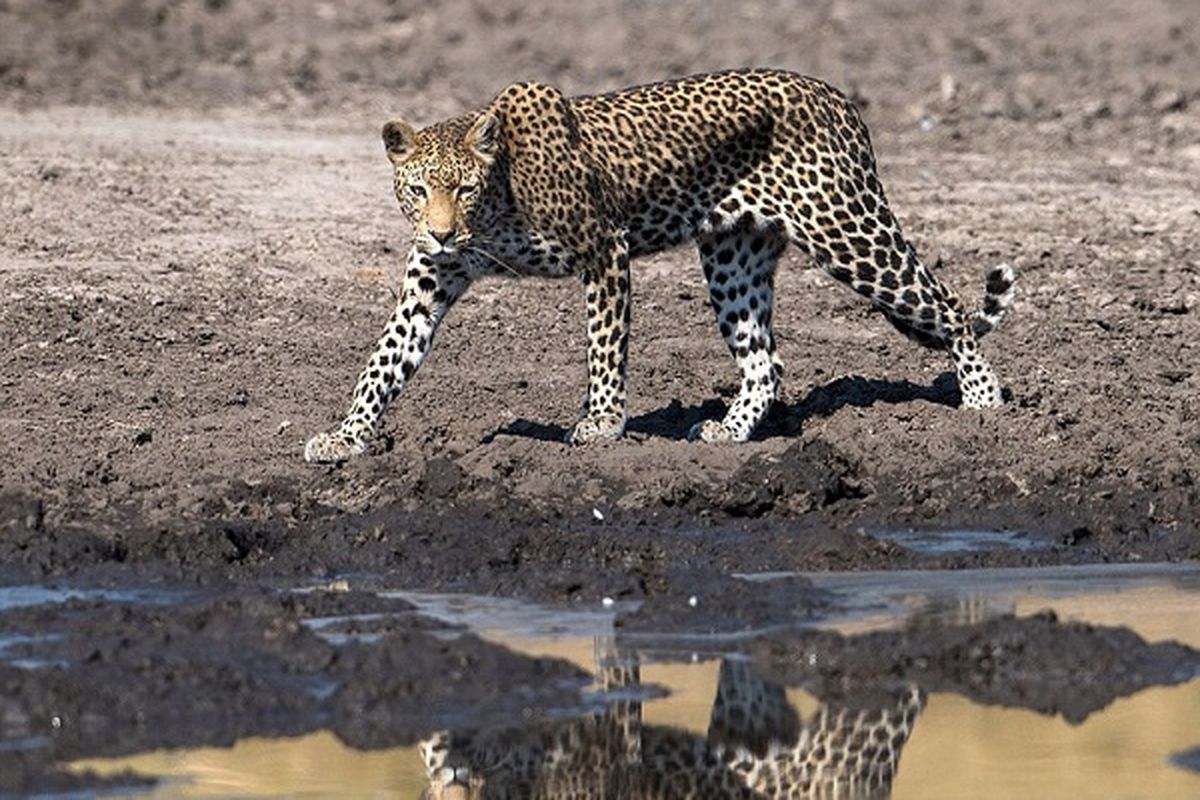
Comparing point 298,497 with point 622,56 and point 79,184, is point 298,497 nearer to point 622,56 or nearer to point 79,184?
point 79,184

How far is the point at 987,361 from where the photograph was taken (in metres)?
13.0

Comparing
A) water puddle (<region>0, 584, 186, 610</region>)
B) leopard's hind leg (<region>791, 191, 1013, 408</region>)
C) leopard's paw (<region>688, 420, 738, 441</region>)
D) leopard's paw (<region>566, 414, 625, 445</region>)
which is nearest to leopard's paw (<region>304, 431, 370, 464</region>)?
leopard's paw (<region>566, 414, 625, 445</region>)

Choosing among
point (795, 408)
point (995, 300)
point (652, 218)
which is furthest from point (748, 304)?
point (995, 300)

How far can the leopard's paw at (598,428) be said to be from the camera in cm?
1203

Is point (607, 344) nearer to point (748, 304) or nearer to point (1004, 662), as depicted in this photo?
point (748, 304)

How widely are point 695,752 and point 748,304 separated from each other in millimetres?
4301

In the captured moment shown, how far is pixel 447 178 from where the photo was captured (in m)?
11.5

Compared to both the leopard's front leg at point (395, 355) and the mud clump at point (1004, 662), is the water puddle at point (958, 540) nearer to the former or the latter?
the mud clump at point (1004, 662)

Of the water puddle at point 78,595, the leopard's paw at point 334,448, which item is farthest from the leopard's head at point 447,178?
the water puddle at point 78,595

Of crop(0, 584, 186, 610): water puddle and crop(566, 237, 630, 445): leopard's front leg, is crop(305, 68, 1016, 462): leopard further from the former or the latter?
crop(0, 584, 186, 610): water puddle

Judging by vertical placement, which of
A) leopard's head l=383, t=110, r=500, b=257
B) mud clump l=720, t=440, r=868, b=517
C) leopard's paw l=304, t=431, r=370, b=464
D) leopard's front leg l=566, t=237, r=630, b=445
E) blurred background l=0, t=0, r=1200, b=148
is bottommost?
mud clump l=720, t=440, r=868, b=517

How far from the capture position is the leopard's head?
37.5ft

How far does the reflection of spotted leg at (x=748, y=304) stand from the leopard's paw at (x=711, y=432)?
46 millimetres

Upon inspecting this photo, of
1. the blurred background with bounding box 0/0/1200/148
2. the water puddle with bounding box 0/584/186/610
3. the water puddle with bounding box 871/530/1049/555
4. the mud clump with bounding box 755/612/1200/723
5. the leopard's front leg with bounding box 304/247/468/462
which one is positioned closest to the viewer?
the mud clump with bounding box 755/612/1200/723
